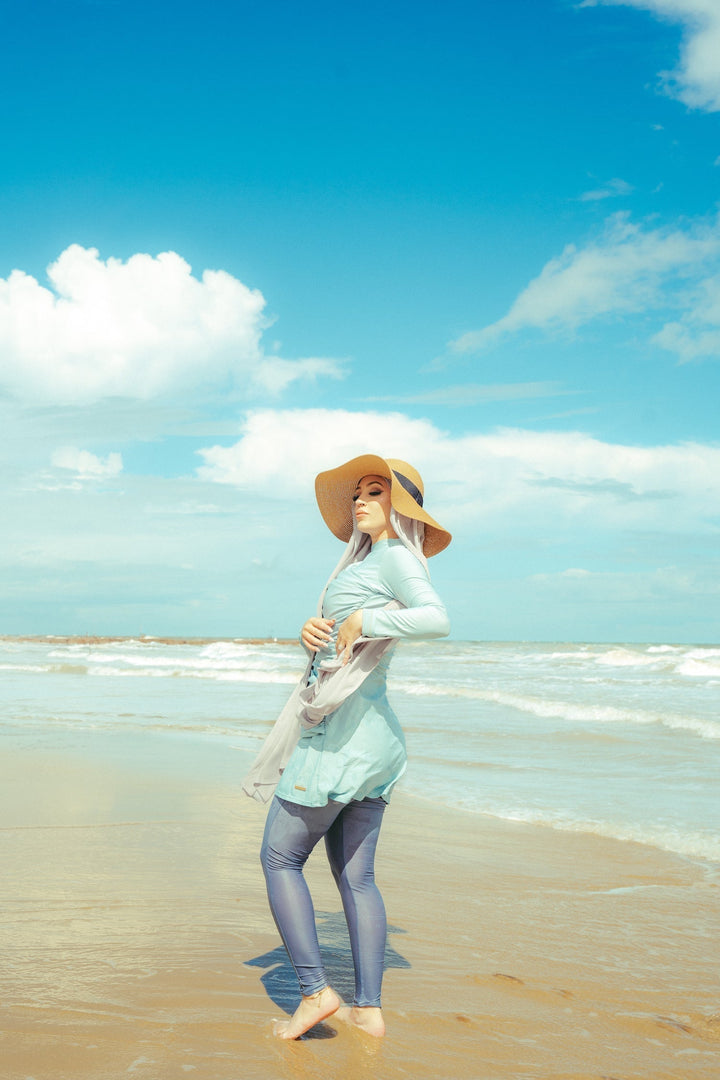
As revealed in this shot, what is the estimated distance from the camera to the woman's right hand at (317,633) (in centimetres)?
311

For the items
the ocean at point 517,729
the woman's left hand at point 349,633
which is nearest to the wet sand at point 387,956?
the ocean at point 517,729

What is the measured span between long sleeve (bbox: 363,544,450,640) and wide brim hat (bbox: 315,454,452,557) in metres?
0.18

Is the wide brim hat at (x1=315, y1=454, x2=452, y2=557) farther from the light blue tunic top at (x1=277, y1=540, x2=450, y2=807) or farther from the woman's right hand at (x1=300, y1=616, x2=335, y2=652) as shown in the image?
the woman's right hand at (x1=300, y1=616, x2=335, y2=652)

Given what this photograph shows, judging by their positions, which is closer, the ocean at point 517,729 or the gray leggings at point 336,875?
the gray leggings at point 336,875

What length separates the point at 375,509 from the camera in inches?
132

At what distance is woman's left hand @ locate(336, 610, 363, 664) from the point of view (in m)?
3.01

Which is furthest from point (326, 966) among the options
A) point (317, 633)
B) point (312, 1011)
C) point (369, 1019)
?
point (317, 633)

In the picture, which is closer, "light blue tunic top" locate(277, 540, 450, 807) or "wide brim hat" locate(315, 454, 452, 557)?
"light blue tunic top" locate(277, 540, 450, 807)

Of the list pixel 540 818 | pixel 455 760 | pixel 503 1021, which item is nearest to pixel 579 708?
pixel 455 760

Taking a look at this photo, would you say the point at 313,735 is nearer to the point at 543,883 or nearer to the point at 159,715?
the point at 543,883

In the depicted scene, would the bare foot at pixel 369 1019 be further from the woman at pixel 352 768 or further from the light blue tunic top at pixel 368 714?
the light blue tunic top at pixel 368 714

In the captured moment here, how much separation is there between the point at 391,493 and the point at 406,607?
47 centimetres

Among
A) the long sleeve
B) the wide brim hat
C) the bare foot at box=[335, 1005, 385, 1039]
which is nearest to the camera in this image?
the long sleeve

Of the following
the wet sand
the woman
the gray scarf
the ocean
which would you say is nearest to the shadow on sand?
the wet sand
